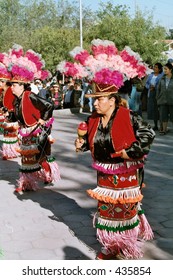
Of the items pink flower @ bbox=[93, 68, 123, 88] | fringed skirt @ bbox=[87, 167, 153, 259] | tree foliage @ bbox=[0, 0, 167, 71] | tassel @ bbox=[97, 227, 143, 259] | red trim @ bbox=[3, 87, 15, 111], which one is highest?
tree foliage @ bbox=[0, 0, 167, 71]

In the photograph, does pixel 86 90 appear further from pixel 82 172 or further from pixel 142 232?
pixel 142 232

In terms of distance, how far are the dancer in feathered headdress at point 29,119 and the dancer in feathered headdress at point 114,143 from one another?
7.07 ft

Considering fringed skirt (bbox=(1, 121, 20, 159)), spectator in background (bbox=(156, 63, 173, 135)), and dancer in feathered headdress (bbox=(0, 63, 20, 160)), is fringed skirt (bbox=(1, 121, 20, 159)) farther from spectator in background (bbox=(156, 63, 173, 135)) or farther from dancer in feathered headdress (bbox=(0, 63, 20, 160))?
spectator in background (bbox=(156, 63, 173, 135))

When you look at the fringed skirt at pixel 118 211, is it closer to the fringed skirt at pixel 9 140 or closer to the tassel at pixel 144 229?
the tassel at pixel 144 229

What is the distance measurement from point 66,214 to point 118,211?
61.4 inches

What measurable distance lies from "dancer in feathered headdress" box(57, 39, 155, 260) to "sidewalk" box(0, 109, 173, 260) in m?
0.43

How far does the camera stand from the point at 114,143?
12.1 ft

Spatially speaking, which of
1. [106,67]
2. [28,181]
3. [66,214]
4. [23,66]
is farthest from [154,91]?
[106,67]

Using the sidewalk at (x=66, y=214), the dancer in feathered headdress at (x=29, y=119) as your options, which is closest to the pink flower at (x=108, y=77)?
the sidewalk at (x=66, y=214)

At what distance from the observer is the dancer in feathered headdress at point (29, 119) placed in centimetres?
600

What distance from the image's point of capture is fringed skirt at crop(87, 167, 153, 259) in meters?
3.79

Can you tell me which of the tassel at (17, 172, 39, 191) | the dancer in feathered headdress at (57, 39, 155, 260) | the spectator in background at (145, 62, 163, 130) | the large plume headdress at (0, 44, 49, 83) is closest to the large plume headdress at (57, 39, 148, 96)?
the dancer in feathered headdress at (57, 39, 155, 260)
